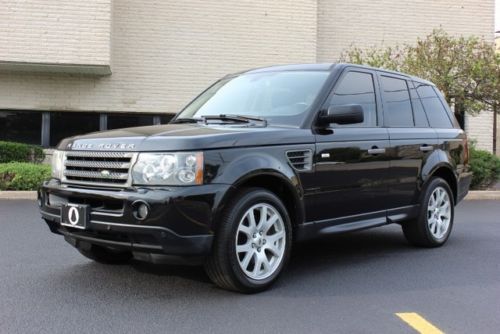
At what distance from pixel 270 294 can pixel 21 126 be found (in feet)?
40.6

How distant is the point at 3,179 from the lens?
36.4 ft

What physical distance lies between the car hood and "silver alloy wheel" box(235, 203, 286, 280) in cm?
55

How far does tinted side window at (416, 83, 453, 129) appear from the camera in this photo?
6.68 metres

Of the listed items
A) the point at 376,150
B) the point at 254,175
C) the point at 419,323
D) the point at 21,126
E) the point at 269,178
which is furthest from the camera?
the point at 21,126

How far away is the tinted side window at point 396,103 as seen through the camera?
5984 mm

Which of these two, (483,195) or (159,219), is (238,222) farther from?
(483,195)

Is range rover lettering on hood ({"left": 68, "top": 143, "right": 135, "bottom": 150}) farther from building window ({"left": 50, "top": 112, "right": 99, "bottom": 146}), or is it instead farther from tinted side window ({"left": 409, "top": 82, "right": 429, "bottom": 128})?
building window ({"left": 50, "top": 112, "right": 99, "bottom": 146})

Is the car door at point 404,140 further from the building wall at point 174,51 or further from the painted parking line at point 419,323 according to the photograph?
the building wall at point 174,51

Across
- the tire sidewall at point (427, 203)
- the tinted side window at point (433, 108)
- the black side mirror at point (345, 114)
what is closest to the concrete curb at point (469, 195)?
the tinted side window at point (433, 108)

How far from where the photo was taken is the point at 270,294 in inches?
178

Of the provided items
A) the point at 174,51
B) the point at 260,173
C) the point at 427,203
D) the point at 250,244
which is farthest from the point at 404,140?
the point at 174,51

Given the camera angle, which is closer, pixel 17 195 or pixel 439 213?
pixel 439 213

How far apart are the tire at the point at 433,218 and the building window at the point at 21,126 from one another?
37.5 feet

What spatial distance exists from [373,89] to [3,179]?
8.10 metres
